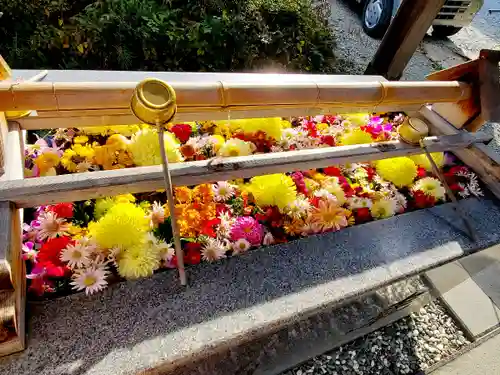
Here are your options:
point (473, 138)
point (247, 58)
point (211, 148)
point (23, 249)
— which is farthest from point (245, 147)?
point (247, 58)

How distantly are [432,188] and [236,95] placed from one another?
4.39 ft

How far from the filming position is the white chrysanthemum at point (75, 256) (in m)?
1.48

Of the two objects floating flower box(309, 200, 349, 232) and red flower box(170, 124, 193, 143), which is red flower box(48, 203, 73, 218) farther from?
floating flower box(309, 200, 349, 232)

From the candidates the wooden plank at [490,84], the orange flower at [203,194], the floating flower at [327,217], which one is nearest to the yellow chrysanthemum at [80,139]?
the orange flower at [203,194]

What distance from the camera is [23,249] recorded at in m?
1.47

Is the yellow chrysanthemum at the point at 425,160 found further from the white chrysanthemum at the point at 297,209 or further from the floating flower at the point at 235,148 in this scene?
the floating flower at the point at 235,148

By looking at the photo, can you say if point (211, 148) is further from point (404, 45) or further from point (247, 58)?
A: point (404, 45)

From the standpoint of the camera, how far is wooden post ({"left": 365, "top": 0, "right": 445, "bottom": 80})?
384cm

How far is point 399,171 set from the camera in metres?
2.28

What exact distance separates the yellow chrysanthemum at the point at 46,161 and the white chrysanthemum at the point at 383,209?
1605mm

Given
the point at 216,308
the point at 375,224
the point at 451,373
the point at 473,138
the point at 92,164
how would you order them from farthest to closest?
the point at 473,138
the point at 451,373
the point at 375,224
the point at 92,164
the point at 216,308

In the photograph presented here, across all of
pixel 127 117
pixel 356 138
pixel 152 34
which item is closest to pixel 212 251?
pixel 127 117

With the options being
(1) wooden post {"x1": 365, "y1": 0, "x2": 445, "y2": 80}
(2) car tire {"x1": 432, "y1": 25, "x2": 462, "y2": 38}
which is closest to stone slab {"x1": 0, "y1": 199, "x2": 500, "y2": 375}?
(1) wooden post {"x1": 365, "y1": 0, "x2": 445, "y2": 80}

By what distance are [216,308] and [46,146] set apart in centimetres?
116
